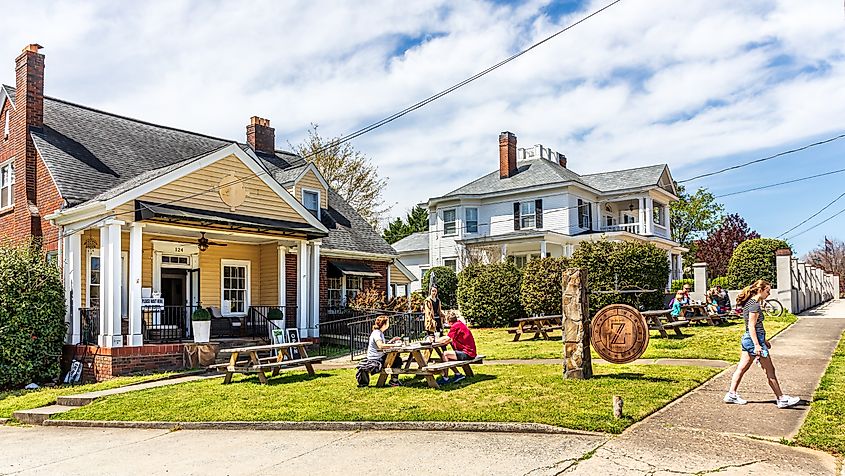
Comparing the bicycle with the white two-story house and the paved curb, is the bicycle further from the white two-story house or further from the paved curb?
the paved curb

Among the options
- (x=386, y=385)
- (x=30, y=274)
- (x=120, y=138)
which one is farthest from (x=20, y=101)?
(x=386, y=385)

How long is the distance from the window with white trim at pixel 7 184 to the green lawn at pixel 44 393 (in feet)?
20.7

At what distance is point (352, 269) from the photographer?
25.2 m

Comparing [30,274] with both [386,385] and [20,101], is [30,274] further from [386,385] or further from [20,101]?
[386,385]

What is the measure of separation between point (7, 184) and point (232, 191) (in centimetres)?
700

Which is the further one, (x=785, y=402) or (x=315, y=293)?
(x=315, y=293)

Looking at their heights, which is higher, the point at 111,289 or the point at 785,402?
the point at 111,289

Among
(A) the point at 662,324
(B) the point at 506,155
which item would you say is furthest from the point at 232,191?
(B) the point at 506,155

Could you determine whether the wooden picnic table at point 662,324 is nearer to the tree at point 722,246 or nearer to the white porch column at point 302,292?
the white porch column at point 302,292

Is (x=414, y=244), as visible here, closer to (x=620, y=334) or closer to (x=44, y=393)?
(x=44, y=393)

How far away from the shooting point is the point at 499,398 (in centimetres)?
1012

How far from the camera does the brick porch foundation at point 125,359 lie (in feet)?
53.4

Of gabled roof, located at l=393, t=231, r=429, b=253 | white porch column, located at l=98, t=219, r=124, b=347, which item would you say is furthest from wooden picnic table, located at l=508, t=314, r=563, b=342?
gabled roof, located at l=393, t=231, r=429, b=253

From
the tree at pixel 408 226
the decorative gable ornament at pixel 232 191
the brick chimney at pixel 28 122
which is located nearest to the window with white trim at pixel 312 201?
the decorative gable ornament at pixel 232 191
